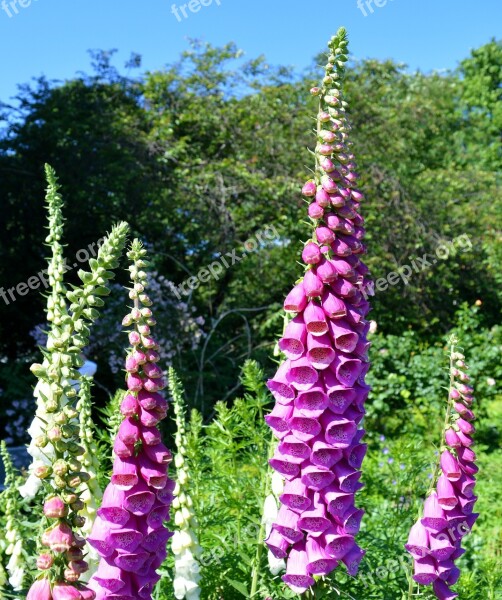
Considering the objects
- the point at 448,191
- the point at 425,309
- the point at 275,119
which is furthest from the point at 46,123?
the point at 448,191

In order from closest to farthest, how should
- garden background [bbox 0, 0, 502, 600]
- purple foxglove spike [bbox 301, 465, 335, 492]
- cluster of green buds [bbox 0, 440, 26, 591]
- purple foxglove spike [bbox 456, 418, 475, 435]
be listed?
purple foxglove spike [bbox 301, 465, 335, 492]
purple foxglove spike [bbox 456, 418, 475, 435]
cluster of green buds [bbox 0, 440, 26, 591]
garden background [bbox 0, 0, 502, 600]

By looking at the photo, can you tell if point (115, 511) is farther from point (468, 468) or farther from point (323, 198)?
point (468, 468)

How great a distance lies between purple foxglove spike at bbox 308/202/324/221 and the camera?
1.85 metres

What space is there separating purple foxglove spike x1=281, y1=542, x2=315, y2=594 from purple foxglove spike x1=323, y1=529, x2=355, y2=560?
0.23ft

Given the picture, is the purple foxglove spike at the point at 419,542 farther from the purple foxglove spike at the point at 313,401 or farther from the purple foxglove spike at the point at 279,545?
the purple foxglove spike at the point at 313,401

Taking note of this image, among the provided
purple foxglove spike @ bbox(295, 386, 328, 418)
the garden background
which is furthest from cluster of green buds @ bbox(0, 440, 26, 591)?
the garden background

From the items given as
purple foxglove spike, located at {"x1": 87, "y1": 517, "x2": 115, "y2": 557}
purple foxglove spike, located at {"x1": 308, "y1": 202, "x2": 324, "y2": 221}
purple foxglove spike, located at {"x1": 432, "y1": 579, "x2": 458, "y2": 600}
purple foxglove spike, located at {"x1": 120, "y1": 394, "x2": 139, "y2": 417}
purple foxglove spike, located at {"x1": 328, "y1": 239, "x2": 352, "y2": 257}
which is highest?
purple foxglove spike, located at {"x1": 308, "y1": 202, "x2": 324, "y2": 221}

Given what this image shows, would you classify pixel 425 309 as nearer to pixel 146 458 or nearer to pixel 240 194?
pixel 240 194

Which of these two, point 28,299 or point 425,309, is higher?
point 425,309

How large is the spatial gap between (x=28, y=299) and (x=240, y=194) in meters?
3.60

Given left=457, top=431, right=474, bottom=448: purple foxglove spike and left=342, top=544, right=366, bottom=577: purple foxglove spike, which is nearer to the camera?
left=342, top=544, right=366, bottom=577: purple foxglove spike

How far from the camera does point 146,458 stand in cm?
164

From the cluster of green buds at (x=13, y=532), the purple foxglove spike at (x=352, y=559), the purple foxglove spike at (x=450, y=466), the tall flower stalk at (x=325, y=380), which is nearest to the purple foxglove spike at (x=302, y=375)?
the tall flower stalk at (x=325, y=380)

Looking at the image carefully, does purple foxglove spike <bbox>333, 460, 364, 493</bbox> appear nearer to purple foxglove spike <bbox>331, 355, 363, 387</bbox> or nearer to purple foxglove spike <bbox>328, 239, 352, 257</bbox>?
purple foxglove spike <bbox>331, 355, 363, 387</bbox>
